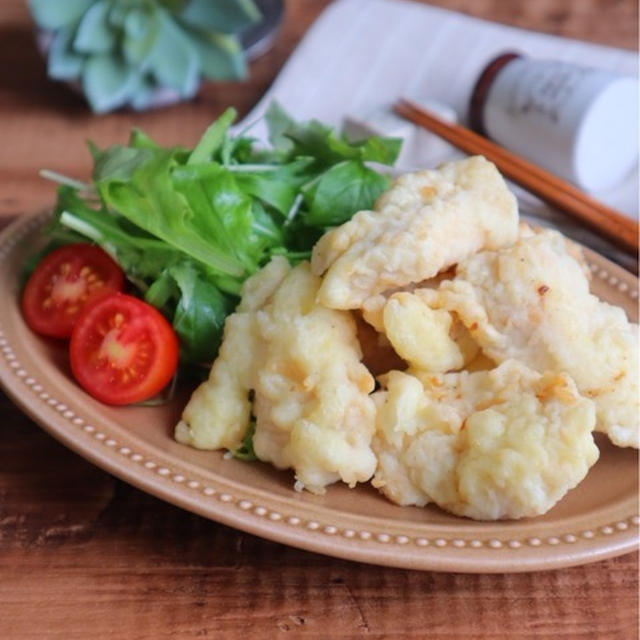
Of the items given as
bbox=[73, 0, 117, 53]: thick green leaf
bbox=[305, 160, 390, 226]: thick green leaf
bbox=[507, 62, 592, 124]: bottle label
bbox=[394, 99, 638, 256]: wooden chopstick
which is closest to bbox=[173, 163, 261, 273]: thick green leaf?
bbox=[305, 160, 390, 226]: thick green leaf

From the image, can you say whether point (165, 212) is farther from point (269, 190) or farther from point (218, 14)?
point (218, 14)

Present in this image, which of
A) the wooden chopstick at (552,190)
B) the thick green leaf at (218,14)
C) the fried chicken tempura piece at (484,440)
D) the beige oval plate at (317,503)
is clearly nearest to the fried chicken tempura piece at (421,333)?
the fried chicken tempura piece at (484,440)

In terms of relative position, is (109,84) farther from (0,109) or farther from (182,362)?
(182,362)

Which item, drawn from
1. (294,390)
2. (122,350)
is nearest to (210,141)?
(122,350)

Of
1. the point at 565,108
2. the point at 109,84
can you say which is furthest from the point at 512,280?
the point at 109,84

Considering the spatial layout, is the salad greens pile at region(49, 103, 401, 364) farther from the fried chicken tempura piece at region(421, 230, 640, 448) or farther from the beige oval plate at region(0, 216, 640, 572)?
the fried chicken tempura piece at region(421, 230, 640, 448)

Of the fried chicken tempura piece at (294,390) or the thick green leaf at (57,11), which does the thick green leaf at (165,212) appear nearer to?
the fried chicken tempura piece at (294,390)

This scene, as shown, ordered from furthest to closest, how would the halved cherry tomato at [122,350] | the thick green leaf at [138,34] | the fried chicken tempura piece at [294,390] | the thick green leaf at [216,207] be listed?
the thick green leaf at [138,34] → the thick green leaf at [216,207] → the halved cherry tomato at [122,350] → the fried chicken tempura piece at [294,390]
